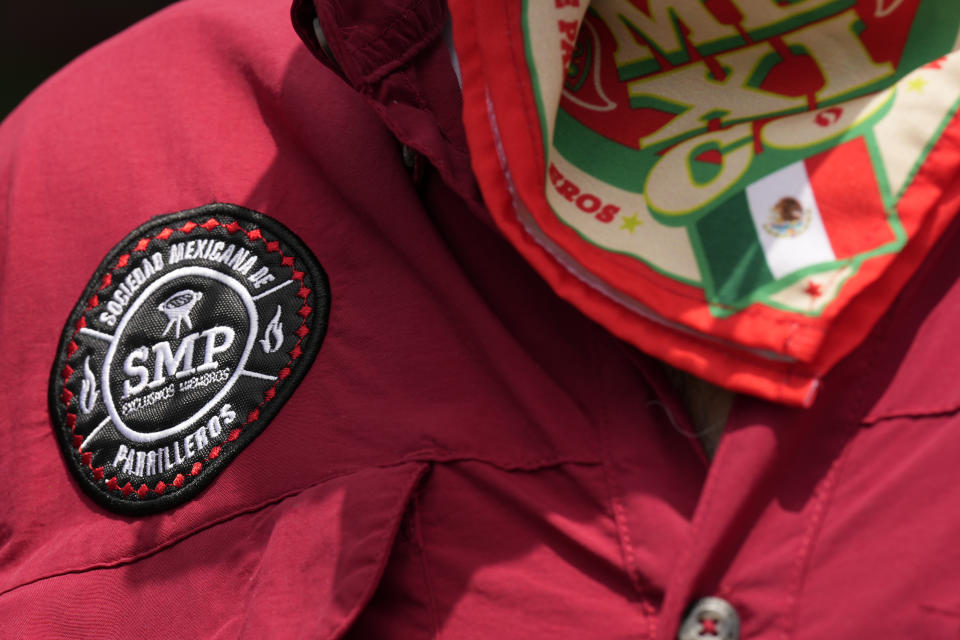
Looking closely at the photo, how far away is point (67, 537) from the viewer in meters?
0.66

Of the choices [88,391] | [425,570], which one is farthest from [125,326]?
[425,570]

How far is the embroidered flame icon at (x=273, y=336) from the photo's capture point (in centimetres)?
65

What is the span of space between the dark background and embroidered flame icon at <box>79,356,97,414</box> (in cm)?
131

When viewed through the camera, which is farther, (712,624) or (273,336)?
(273,336)

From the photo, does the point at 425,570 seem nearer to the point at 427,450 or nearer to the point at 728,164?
the point at 427,450

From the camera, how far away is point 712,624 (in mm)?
544

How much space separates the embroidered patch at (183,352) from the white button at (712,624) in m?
0.28

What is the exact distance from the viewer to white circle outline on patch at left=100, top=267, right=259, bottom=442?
648mm

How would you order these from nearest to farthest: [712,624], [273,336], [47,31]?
[712,624] → [273,336] → [47,31]

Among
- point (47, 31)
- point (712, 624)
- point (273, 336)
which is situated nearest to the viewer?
point (712, 624)

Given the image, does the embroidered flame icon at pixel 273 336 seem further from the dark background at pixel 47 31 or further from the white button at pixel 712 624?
the dark background at pixel 47 31

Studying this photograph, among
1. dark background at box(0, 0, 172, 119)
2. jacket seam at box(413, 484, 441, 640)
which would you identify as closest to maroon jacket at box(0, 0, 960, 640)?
jacket seam at box(413, 484, 441, 640)

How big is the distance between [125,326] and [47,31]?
54.8 inches

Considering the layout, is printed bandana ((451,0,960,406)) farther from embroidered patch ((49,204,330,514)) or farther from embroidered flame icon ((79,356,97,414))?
embroidered flame icon ((79,356,97,414))
